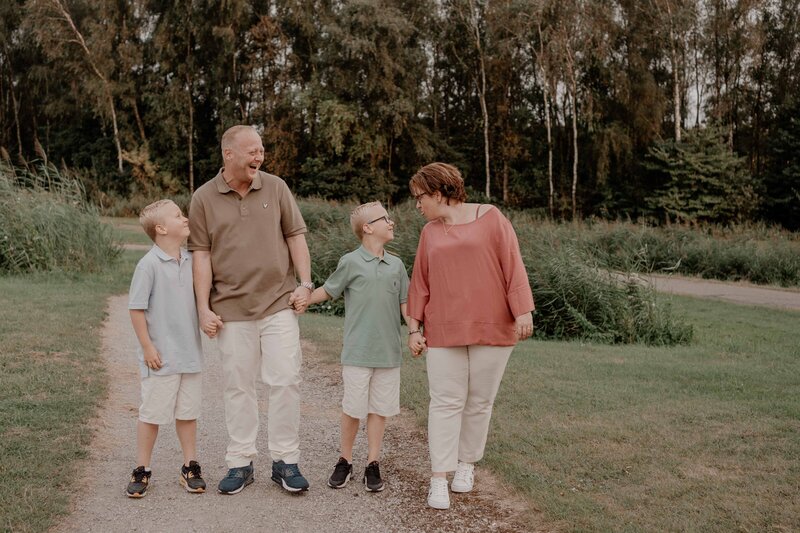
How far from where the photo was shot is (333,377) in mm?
7801

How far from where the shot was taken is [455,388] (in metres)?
4.28

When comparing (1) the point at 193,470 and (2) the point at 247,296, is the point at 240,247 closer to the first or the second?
(2) the point at 247,296

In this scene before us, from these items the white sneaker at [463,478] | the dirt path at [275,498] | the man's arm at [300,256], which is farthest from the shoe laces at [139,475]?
the white sneaker at [463,478]

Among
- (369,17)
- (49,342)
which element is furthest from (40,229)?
(369,17)

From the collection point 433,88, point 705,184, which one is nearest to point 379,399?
point 705,184

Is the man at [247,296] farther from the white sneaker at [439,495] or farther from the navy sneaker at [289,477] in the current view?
the white sneaker at [439,495]

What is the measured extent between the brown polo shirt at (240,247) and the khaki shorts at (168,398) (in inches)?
18.6

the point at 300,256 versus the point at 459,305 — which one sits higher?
the point at 300,256

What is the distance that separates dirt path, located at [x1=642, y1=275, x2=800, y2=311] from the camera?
16375 mm

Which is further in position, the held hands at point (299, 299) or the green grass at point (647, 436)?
the held hands at point (299, 299)

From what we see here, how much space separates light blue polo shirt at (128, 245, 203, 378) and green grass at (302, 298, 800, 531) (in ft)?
6.90

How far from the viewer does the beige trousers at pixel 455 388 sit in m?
4.24

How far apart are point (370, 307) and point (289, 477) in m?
1.09

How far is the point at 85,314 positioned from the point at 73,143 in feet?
135
